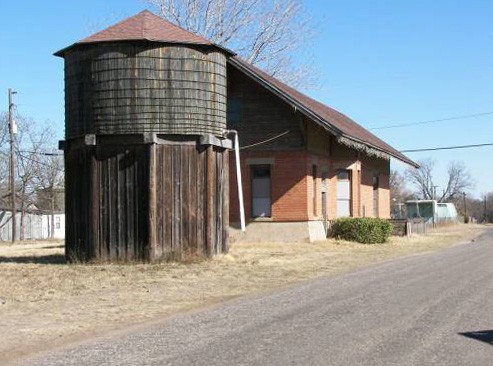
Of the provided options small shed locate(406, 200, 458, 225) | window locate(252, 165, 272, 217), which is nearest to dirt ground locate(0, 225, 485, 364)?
window locate(252, 165, 272, 217)

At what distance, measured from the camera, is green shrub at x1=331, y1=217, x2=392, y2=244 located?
28328mm

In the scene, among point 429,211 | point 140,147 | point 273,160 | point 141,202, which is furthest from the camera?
point 429,211

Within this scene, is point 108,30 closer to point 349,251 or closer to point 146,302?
point 146,302

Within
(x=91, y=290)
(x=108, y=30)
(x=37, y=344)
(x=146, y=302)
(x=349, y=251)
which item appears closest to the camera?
(x=37, y=344)

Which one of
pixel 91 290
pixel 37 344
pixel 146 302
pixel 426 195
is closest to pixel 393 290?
pixel 146 302

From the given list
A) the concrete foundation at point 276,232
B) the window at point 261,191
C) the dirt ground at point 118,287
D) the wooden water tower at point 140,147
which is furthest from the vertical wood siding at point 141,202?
the window at point 261,191

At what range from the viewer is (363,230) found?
2842 cm

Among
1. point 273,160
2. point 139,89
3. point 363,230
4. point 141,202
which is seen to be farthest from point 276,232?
point 139,89

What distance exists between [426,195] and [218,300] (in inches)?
5577

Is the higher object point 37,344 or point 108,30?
point 108,30

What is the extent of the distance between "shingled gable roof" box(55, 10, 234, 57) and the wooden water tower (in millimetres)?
34

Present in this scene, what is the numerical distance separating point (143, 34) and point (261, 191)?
1196 centimetres

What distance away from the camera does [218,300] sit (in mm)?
12305

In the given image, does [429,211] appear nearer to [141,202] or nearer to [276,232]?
[276,232]
